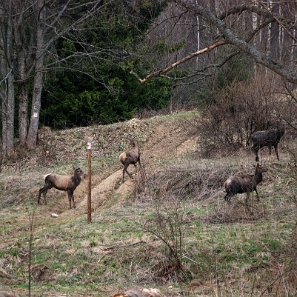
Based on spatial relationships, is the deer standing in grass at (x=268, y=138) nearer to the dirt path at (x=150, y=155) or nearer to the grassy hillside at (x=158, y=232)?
the grassy hillside at (x=158, y=232)

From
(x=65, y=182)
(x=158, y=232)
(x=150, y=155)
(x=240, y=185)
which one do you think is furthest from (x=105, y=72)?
(x=158, y=232)

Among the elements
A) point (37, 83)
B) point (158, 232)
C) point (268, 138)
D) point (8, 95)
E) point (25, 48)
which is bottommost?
point (158, 232)

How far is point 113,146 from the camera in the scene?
2911 centimetres

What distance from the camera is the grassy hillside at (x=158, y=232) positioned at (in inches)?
456

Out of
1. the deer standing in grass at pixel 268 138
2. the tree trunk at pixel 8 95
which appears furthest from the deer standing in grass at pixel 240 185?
the tree trunk at pixel 8 95

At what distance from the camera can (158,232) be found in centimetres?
1347

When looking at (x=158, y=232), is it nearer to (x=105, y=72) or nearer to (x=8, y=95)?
(x=8, y=95)

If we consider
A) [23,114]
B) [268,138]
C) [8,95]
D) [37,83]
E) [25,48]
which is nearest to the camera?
[268,138]

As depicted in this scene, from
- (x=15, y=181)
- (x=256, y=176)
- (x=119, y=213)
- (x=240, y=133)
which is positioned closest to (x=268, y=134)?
(x=240, y=133)

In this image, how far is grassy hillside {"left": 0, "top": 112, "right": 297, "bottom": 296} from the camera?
456 inches

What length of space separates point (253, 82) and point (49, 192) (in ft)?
28.9

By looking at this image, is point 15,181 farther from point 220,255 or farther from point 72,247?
point 220,255

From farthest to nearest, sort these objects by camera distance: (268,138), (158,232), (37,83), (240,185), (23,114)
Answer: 1. (23,114)
2. (37,83)
3. (268,138)
4. (240,185)
5. (158,232)

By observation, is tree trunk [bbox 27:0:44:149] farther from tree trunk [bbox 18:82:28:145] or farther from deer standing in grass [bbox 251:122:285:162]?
deer standing in grass [bbox 251:122:285:162]
